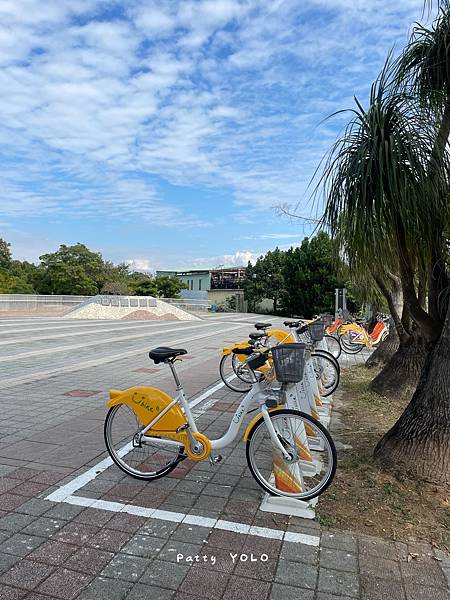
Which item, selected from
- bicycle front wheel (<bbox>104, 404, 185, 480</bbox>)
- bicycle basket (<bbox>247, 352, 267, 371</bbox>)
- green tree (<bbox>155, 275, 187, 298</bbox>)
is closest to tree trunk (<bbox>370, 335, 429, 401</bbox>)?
bicycle basket (<bbox>247, 352, 267, 371</bbox>)

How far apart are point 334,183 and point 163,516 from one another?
261 centimetres

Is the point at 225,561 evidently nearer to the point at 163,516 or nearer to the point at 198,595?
the point at 198,595

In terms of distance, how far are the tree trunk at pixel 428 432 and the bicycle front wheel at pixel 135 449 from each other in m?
1.60

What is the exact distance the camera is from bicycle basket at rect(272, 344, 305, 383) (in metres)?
3.16

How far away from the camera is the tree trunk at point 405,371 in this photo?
21.9ft

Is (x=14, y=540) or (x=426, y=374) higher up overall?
(x=426, y=374)

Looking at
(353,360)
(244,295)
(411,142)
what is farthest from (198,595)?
(244,295)

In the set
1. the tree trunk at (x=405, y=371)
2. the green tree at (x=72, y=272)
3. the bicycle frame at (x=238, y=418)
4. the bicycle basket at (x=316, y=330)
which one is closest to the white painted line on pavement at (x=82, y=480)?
the bicycle frame at (x=238, y=418)

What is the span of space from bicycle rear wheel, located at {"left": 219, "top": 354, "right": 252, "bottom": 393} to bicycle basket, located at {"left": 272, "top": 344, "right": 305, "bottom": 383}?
11.2ft

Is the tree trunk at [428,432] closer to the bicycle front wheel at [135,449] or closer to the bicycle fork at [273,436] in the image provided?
the bicycle fork at [273,436]

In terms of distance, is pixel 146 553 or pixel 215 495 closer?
pixel 146 553

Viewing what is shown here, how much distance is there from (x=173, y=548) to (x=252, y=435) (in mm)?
883

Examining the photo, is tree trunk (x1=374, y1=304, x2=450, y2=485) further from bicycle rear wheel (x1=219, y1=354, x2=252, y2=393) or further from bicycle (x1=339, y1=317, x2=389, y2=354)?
bicycle (x1=339, y1=317, x2=389, y2=354)

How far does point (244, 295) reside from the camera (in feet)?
163
